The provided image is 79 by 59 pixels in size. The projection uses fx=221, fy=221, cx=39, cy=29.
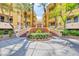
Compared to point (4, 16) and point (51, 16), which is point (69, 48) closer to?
point (51, 16)

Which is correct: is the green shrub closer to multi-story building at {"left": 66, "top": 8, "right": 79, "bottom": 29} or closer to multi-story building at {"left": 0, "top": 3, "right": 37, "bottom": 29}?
multi-story building at {"left": 66, "top": 8, "right": 79, "bottom": 29}

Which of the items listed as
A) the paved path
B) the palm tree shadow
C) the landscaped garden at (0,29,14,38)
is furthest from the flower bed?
the landscaped garden at (0,29,14,38)

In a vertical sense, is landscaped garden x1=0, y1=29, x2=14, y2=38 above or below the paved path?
above

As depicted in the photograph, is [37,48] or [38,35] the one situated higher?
[38,35]

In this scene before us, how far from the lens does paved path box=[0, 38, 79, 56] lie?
12.0ft

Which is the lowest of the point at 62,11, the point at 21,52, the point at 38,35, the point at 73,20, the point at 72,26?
the point at 21,52

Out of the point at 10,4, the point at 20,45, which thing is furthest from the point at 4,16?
the point at 20,45

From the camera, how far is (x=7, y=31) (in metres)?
3.73

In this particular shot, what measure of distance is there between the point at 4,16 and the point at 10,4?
226 mm

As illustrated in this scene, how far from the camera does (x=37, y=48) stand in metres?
3.71

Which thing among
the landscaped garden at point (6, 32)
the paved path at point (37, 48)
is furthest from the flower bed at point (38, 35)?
the landscaped garden at point (6, 32)

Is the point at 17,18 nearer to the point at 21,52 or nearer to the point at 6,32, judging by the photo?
the point at 6,32

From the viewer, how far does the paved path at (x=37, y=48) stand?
3.67 meters

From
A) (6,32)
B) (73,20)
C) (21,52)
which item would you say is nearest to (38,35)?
(21,52)
